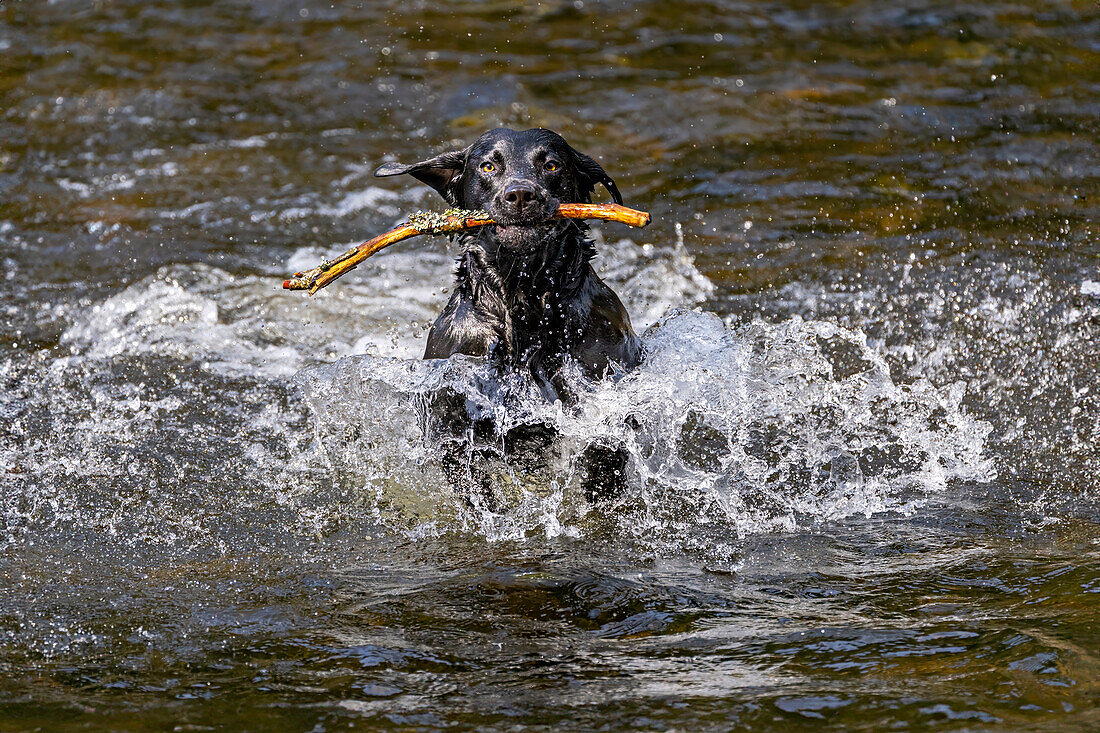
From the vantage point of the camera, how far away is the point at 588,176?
19.4 ft

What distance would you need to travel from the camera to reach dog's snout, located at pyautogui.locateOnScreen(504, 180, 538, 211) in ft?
16.9

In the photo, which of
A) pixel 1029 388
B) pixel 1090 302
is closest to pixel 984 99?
pixel 1090 302

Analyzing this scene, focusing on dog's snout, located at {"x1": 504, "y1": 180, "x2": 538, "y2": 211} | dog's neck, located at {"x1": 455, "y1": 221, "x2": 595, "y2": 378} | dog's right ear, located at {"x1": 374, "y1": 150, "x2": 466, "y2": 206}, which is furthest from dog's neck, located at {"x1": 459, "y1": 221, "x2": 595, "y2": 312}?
dog's right ear, located at {"x1": 374, "y1": 150, "x2": 466, "y2": 206}

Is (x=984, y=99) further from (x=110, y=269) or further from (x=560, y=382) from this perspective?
(x=110, y=269)

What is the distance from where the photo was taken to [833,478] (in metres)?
5.83

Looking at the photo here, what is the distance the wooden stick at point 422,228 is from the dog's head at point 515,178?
0.07 meters

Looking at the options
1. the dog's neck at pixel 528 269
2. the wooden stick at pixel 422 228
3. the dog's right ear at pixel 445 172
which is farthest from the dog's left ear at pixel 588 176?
the dog's right ear at pixel 445 172

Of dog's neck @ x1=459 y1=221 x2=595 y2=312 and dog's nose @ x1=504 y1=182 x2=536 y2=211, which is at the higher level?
dog's nose @ x1=504 y1=182 x2=536 y2=211

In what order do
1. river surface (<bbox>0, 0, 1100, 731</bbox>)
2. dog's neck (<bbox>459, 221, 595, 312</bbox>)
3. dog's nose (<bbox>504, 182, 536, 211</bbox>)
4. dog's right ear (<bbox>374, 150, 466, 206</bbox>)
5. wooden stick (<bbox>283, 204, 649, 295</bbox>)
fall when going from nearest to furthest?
river surface (<bbox>0, 0, 1100, 731</bbox>) → dog's nose (<bbox>504, 182, 536, 211</bbox>) → wooden stick (<bbox>283, 204, 649, 295</bbox>) → dog's neck (<bbox>459, 221, 595, 312</bbox>) → dog's right ear (<bbox>374, 150, 466, 206</bbox>)

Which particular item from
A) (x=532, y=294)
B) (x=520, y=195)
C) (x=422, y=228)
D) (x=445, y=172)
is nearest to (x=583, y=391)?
(x=532, y=294)

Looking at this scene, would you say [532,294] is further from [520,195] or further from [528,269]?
[520,195]

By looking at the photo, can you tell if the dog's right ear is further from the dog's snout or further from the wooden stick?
the dog's snout

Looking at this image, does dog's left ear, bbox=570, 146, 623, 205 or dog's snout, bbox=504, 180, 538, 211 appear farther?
dog's left ear, bbox=570, 146, 623, 205

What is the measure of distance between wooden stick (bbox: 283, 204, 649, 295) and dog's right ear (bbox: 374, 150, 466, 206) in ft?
0.70
